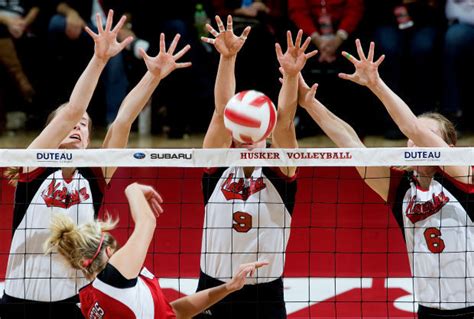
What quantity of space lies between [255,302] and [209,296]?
1.78ft

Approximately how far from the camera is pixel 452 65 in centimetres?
1175

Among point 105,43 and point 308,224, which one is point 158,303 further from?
point 308,224

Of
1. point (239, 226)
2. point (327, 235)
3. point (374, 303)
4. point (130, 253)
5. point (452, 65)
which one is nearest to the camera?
point (130, 253)

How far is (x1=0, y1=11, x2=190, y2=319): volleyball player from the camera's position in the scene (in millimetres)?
6039

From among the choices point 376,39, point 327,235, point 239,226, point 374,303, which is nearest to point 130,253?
point 239,226

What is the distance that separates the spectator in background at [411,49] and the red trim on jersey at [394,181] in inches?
226

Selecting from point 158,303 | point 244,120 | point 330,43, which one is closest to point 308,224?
point 330,43

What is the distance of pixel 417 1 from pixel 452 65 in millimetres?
928

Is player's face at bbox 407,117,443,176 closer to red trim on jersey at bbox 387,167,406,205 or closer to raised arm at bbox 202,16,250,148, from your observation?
red trim on jersey at bbox 387,167,406,205

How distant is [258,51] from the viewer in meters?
11.8

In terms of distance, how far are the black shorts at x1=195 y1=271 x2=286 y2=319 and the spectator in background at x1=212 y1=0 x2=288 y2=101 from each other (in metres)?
6.10

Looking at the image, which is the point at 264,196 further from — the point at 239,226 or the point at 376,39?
the point at 376,39

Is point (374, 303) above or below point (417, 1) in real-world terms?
below

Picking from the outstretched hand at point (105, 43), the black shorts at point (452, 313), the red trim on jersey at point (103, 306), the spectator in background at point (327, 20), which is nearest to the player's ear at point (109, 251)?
the red trim on jersey at point (103, 306)
